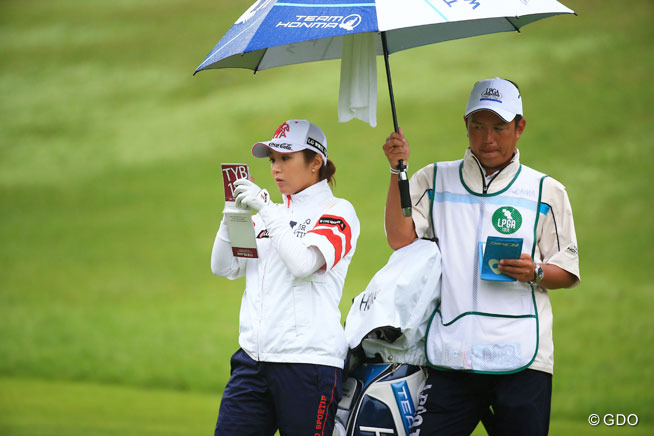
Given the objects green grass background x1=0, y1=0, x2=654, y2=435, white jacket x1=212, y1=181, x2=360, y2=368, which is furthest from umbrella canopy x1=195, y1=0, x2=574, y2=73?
green grass background x1=0, y1=0, x2=654, y2=435

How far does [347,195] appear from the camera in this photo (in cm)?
1237

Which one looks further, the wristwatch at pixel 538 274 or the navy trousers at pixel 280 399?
the navy trousers at pixel 280 399

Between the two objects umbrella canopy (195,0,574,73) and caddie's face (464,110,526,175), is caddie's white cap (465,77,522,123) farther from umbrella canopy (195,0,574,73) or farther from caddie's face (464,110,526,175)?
umbrella canopy (195,0,574,73)

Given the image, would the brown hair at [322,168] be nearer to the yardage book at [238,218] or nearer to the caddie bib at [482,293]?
the yardage book at [238,218]

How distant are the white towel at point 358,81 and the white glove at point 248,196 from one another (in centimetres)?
52

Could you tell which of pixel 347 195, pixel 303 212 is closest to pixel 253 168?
pixel 347 195

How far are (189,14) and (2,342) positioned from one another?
9478 millimetres

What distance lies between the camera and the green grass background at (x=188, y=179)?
8.77 m

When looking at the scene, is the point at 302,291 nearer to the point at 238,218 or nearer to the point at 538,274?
the point at 238,218

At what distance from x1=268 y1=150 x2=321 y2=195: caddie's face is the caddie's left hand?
792 millimetres

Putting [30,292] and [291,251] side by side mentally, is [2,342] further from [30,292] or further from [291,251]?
[291,251]

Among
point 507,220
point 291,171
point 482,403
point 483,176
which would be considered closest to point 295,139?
point 291,171

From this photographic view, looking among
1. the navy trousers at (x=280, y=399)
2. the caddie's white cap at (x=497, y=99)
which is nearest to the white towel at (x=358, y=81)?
the caddie's white cap at (x=497, y=99)

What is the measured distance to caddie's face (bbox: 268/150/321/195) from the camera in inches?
122
